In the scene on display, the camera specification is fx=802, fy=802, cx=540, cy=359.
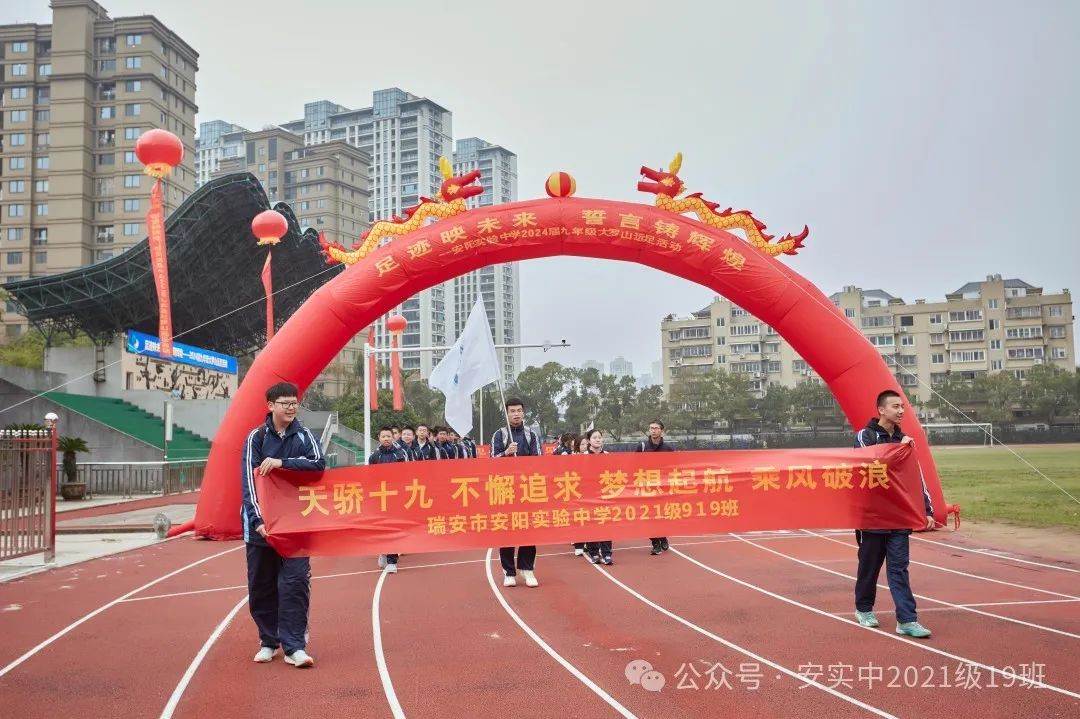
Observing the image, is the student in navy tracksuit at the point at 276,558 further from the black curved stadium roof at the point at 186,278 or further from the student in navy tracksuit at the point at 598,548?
the black curved stadium roof at the point at 186,278

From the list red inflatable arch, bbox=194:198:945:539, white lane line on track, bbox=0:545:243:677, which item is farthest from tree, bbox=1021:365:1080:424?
white lane line on track, bbox=0:545:243:677

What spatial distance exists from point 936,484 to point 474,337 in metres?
5.56

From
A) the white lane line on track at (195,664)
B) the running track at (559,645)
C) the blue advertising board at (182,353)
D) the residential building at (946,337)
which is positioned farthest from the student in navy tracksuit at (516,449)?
the residential building at (946,337)

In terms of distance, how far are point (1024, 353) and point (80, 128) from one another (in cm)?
5794

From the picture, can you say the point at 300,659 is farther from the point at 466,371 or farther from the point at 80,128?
the point at 80,128

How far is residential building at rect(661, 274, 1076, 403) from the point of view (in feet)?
153

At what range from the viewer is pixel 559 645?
5012mm

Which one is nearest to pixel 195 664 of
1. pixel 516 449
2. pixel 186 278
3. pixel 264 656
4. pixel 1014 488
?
pixel 264 656

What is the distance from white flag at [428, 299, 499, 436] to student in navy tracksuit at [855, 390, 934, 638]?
4.40m

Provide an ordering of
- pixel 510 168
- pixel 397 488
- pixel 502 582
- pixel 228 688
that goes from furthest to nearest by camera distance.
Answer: pixel 510 168, pixel 502 582, pixel 397 488, pixel 228 688

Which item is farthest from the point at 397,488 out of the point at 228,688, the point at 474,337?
the point at 474,337

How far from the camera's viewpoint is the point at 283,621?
464 centimetres

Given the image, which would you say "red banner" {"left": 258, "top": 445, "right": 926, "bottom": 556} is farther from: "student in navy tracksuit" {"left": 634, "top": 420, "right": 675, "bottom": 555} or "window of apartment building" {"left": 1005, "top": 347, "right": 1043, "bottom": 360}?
"window of apartment building" {"left": 1005, "top": 347, "right": 1043, "bottom": 360}

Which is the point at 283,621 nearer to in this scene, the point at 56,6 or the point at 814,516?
the point at 814,516
